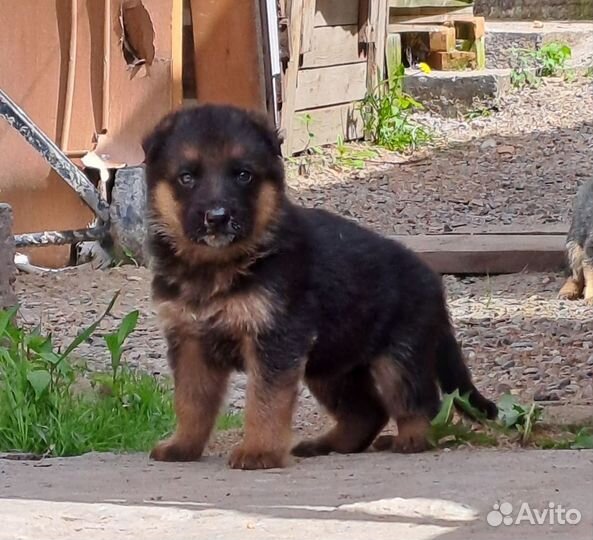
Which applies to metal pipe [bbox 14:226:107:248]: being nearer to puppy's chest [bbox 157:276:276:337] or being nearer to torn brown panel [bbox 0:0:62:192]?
torn brown panel [bbox 0:0:62:192]

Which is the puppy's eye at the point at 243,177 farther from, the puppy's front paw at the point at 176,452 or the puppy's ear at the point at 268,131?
the puppy's front paw at the point at 176,452

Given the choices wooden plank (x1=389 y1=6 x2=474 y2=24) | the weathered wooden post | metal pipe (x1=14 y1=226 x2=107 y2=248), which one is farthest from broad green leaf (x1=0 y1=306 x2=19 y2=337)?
wooden plank (x1=389 y1=6 x2=474 y2=24)

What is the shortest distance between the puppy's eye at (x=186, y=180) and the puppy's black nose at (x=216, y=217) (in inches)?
6.6

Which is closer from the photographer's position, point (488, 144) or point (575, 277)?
point (575, 277)

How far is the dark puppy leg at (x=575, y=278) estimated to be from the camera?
8742 millimetres

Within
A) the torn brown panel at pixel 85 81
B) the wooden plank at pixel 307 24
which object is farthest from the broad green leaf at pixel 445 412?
the wooden plank at pixel 307 24

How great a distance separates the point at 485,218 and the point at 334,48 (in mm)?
3653

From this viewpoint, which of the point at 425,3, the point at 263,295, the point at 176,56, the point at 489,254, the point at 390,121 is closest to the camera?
the point at 263,295

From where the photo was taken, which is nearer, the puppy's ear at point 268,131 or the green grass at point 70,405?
the puppy's ear at point 268,131

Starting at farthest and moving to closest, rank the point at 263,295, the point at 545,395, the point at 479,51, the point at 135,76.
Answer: the point at 479,51
the point at 135,76
the point at 545,395
the point at 263,295

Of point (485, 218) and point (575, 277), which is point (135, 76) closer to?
point (485, 218)

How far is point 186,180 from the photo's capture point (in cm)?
479

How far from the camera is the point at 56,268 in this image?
31.1ft

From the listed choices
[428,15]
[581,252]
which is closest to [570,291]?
[581,252]
